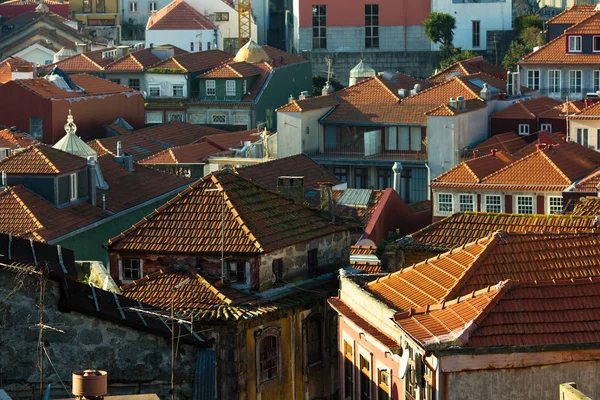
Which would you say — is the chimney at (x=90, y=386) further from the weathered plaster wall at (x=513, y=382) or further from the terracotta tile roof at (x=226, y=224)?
the terracotta tile roof at (x=226, y=224)

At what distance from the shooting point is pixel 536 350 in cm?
2783

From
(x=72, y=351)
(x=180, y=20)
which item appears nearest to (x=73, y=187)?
(x=72, y=351)

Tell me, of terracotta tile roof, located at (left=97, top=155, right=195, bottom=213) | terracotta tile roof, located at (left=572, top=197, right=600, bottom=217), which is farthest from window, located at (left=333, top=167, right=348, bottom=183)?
terracotta tile roof, located at (left=572, top=197, right=600, bottom=217)

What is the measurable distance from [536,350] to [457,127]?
46253mm

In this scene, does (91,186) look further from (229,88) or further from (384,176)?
(229,88)

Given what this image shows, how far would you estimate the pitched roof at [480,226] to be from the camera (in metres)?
41.0

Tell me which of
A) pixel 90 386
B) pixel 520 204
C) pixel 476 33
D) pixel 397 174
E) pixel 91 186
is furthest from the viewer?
pixel 476 33

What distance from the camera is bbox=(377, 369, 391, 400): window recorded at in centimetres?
3102

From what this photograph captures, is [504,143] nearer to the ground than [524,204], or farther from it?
farther from it

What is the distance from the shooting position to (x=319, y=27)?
109750 millimetres

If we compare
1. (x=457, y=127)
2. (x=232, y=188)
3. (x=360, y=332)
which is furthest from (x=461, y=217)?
(x=457, y=127)

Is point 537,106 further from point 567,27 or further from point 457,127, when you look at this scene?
point 567,27

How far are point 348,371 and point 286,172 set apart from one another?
935 inches

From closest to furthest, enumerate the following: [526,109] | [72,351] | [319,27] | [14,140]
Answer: [72,351]
[14,140]
[526,109]
[319,27]
